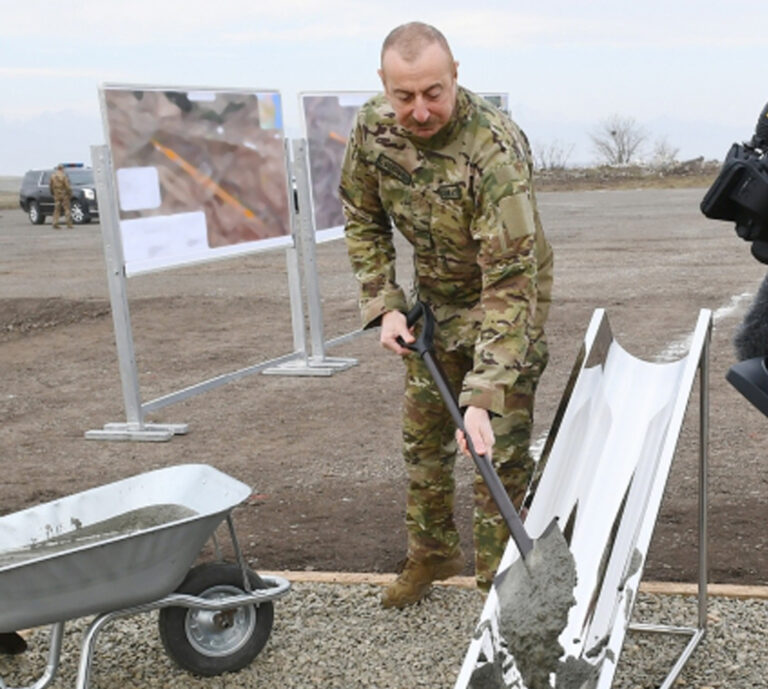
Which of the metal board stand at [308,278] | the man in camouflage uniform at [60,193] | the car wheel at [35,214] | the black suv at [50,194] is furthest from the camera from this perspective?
the car wheel at [35,214]

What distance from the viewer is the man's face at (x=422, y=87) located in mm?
3104

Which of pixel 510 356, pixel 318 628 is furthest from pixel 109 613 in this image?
pixel 510 356

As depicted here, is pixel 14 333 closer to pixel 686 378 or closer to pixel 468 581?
pixel 468 581

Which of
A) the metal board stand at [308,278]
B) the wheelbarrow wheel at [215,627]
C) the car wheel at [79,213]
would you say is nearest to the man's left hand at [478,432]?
the wheelbarrow wheel at [215,627]

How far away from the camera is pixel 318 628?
3990 millimetres

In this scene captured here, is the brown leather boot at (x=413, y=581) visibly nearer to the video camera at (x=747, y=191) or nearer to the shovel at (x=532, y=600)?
the shovel at (x=532, y=600)

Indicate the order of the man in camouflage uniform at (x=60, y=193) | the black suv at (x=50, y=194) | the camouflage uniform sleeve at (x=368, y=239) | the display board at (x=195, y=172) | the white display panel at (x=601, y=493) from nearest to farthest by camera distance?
the white display panel at (x=601, y=493) → the camouflage uniform sleeve at (x=368, y=239) → the display board at (x=195, y=172) → the man in camouflage uniform at (x=60, y=193) → the black suv at (x=50, y=194)

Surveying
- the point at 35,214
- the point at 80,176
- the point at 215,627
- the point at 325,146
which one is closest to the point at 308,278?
the point at 325,146

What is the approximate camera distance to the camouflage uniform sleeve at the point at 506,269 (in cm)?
325

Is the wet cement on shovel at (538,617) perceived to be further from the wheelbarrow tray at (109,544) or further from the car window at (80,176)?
the car window at (80,176)

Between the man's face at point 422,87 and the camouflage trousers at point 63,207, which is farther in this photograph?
the camouflage trousers at point 63,207

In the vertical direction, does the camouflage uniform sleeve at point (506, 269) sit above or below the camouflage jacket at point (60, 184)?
above

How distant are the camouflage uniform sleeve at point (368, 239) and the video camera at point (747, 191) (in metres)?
1.40

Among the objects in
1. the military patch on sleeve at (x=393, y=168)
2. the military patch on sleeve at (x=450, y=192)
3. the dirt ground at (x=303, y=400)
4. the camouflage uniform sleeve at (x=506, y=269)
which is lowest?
the dirt ground at (x=303, y=400)
